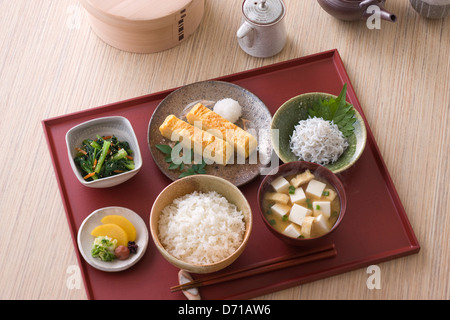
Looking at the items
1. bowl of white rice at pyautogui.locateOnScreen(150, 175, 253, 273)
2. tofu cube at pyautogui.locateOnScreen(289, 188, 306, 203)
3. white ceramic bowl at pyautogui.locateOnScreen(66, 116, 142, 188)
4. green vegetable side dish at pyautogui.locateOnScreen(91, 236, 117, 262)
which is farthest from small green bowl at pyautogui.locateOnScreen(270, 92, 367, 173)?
green vegetable side dish at pyautogui.locateOnScreen(91, 236, 117, 262)

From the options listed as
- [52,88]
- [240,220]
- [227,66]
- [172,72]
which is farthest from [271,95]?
[52,88]

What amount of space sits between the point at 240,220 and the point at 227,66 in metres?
0.81

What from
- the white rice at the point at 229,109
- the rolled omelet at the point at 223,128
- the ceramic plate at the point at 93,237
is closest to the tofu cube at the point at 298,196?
the rolled omelet at the point at 223,128

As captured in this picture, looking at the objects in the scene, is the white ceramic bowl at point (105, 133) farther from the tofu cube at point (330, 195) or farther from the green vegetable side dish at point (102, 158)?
the tofu cube at point (330, 195)

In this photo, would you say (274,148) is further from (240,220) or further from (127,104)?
(127,104)

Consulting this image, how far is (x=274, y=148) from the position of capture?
7.28 ft

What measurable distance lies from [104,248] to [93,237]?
9cm

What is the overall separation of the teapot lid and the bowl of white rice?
0.74 metres

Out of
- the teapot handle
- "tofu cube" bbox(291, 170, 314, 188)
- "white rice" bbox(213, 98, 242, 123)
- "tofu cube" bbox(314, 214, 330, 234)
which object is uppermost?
the teapot handle

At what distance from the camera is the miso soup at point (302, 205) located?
2.04 meters

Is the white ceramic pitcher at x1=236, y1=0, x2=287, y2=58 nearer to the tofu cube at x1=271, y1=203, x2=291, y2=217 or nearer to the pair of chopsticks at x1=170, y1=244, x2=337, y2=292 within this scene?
the tofu cube at x1=271, y1=203, x2=291, y2=217

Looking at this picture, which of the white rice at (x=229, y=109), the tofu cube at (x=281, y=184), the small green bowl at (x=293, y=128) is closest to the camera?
the tofu cube at (x=281, y=184)

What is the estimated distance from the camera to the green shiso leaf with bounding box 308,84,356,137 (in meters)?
2.27

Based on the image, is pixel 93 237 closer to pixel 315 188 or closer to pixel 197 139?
pixel 197 139
